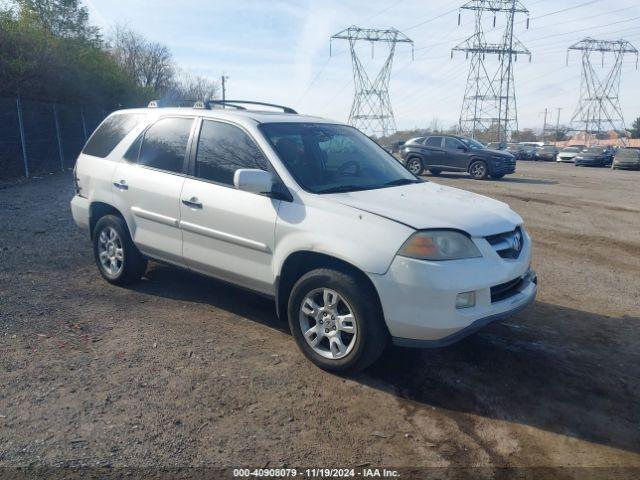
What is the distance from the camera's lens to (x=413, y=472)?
285cm

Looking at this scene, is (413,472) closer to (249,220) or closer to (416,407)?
(416,407)

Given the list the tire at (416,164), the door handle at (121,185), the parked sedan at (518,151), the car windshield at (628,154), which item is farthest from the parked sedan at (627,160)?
the door handle at (121,185)

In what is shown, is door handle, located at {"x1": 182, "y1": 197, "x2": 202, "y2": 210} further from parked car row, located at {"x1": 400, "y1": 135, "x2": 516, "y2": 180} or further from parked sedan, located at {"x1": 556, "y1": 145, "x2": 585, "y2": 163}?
parked sedan, located at {"x1": 556, "y1": 145, "x2": 585, "y2": 163}

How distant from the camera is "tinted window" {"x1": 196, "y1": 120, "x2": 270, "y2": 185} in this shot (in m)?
4.43

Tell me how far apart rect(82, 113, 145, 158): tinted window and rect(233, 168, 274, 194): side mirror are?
84.1 inches

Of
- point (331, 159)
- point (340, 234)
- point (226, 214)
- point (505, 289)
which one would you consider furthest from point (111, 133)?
point (505, 289)

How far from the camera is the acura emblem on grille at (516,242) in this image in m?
4.02

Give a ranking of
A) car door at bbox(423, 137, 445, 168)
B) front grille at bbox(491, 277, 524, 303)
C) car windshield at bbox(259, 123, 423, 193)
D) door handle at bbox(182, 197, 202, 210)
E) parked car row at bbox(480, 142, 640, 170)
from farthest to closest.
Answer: parked car row at bbox(480, 142, 640, 170), car door at bbox(423, 137, 445, 168), door handle at bbox(182, 197, 202, 210), car windshield at bbox(259, 123, 423, 193), front grille at bbox(491, 277, 524, 303)

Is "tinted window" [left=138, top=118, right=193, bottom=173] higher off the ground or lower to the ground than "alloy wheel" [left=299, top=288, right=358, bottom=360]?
higher

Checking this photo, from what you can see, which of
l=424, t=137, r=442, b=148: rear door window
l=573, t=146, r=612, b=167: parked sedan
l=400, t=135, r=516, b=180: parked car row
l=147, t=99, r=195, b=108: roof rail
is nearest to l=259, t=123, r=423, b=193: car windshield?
l=147, t=99, r=195, b=108: roof rail

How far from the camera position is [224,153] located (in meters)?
4.61

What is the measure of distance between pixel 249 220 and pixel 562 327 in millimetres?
3003

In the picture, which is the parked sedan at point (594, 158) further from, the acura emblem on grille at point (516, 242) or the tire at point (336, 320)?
the tire at point (336, 320)

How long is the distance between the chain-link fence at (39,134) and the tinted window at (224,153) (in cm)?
1205
